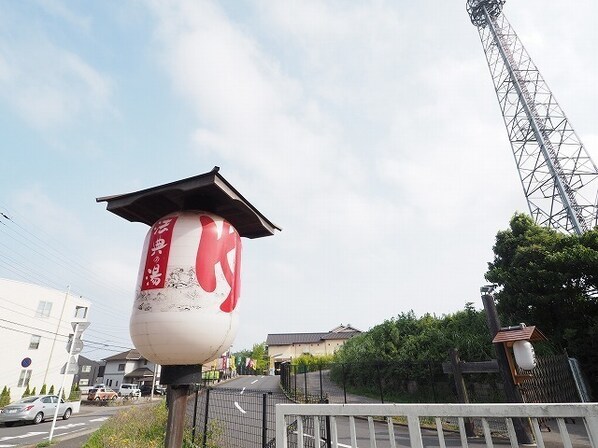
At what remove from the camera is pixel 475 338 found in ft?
42.7

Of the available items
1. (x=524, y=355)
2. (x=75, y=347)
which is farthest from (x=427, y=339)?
(x=75, y=347)

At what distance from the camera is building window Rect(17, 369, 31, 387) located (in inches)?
1047

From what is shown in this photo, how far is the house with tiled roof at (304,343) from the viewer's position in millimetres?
57906

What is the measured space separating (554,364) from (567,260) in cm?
326

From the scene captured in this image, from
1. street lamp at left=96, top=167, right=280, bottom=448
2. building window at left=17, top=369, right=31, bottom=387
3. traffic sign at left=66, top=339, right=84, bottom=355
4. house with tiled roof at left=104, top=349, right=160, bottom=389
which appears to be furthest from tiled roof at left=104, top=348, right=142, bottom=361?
street lamp at left=96, top=167, right=280, bottom=448

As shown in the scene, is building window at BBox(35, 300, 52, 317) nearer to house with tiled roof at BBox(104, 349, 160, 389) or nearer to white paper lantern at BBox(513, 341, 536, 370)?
house with tiled roof at BBox(104, 349, 160, 389)

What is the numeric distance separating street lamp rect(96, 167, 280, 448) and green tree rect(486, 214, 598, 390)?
1106 cm

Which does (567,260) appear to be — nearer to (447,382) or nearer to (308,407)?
(447,382)

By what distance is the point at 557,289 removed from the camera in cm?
1051

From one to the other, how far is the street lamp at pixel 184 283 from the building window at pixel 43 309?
3281 centimetres

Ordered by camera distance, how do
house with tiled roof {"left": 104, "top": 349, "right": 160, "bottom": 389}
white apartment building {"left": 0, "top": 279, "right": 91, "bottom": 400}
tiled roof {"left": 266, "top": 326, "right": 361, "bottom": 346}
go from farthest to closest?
tiled roof {"left": 266, "top": 326, "right": 361, "bottom": 346}
house with tiled roof {"left": 104, "top": 349, "right": 160, "bottom": 389}
white apartment building {"left": 0, "top": 279, "right": 91, "bottom": 400}

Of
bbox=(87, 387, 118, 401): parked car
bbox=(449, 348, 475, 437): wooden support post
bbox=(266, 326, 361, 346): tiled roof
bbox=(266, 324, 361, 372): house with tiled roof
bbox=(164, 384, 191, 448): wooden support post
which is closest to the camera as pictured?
bbox=(164, 384, 191, 448): wooden support post

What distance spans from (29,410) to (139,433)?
11.1 m

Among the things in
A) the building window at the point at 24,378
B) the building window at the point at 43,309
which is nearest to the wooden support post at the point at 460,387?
the building window at the point at 24,378
